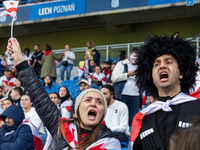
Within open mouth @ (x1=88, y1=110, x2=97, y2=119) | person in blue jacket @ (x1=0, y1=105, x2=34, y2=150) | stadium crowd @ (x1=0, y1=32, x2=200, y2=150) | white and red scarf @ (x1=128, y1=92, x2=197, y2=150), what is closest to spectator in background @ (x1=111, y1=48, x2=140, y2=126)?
person in blue jacket @ (x1=0, y1=105, x2=34, y2=150)

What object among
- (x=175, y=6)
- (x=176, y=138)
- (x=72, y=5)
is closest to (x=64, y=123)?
(x=176, y=138)

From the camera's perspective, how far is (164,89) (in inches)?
88.3

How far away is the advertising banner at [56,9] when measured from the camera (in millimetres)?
12601

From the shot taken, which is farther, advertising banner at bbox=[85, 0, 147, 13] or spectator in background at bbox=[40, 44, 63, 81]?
advertising banner at bbox=[85, 0, 147, 13]

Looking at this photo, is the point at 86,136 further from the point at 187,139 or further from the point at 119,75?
the point at 119,75

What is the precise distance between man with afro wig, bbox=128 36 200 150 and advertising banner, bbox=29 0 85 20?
1039 centimetres

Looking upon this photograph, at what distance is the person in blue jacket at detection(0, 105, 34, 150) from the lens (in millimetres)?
3504

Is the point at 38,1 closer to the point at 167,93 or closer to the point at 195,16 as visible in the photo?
the point at 195,16

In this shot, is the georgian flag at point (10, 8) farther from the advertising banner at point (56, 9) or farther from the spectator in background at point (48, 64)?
the advertising banner at point (56, 9)

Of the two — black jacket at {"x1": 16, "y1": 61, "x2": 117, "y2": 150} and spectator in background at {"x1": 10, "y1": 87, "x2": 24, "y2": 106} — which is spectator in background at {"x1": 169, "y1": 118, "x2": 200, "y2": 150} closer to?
black jacket at {"x1": 16, "y1": 61, "x2": 117, "y2": 150}

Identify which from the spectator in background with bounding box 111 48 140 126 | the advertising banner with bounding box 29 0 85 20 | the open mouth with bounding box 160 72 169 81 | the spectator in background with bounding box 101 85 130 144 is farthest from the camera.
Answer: the advertising banner with bounding box 29 0 85 20

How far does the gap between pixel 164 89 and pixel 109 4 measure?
33.6 feet

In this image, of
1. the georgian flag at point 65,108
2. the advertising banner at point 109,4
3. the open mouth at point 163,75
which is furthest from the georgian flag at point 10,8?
the advertising banner at point 109,4

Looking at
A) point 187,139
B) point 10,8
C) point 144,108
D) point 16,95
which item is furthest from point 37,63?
point 187,139
